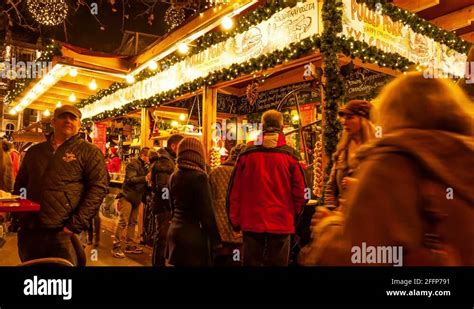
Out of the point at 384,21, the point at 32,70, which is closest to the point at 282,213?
the point at 384,21

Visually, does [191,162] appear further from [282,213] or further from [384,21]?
[384,21]

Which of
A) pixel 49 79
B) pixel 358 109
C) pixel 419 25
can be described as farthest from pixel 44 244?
pixel 49 79

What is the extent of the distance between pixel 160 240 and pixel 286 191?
225cm

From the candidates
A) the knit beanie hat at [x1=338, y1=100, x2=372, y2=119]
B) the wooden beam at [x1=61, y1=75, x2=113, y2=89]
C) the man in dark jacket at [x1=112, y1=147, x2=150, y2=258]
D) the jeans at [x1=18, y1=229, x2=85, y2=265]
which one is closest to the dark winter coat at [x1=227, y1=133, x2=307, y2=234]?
the knit beanie hat at [x1=338, y1=100, x2=372, y2=119]

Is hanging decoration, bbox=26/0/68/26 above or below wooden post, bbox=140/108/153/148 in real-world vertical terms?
above

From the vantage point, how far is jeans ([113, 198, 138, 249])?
730 centimetres

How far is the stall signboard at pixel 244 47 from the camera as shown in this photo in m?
5.11

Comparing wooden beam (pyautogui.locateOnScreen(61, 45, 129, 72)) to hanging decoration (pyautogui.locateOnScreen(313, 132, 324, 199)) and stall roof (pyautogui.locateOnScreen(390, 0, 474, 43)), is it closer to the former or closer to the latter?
hanging decoration (pyautogui.locateOnScreen(313, 132, 324, 199))

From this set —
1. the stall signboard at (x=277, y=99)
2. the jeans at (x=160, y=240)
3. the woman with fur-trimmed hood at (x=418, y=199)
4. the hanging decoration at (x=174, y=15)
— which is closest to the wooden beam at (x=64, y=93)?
the hanging decoration at (x=174, y=15)

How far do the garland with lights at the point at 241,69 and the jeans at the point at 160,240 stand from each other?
8.62 feet

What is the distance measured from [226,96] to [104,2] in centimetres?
747

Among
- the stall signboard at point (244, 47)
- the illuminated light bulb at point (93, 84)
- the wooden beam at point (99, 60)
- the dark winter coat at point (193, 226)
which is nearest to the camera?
the dark winter coat at point (193, 226)

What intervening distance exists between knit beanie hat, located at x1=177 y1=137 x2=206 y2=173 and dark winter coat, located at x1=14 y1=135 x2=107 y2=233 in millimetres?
784

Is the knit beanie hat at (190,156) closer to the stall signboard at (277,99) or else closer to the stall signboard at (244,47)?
the stall signboard at (244,47)
